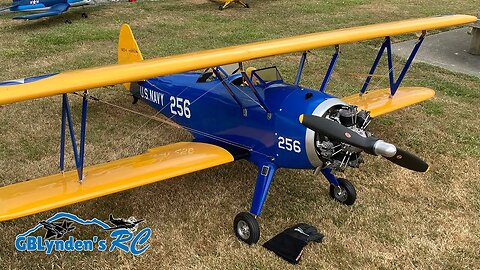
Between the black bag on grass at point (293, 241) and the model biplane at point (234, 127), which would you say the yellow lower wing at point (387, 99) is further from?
the black bag on grass at point (293, 241)

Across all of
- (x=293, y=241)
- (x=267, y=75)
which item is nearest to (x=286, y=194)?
(x=293, y=241)

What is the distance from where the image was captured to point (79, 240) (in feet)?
14.7

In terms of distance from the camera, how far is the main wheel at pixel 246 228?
4566 mm

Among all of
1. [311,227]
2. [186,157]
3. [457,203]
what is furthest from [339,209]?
[186,157]

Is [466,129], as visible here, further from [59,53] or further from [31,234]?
[59,53]

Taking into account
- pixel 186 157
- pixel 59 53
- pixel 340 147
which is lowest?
pixel 59 53

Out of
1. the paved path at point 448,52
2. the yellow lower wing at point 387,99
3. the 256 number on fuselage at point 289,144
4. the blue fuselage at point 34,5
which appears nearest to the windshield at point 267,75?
the 256 number on fuselage at point 289,144

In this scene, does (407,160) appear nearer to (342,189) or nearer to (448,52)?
(342,189)

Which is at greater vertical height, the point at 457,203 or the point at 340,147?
the point at 340,147

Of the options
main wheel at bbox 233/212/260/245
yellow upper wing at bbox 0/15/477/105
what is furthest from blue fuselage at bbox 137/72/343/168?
main wheel at bbox 233/212/260/245

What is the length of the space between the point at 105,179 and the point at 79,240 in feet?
2.29

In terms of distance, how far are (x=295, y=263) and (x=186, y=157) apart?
1.59 m

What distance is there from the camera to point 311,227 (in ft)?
15.6

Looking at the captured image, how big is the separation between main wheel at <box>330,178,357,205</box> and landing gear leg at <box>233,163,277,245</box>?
964mm
